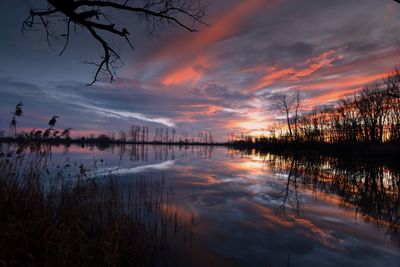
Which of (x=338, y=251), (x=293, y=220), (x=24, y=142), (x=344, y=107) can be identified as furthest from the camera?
(x=344, y=107)

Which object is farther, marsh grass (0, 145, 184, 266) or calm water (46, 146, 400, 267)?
calm water (46, 146, 400, 267)

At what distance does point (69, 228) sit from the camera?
321 centimetres

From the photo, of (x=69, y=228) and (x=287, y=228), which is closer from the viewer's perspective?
(x=69, y=228)

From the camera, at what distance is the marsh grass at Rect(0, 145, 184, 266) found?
2.96 meters

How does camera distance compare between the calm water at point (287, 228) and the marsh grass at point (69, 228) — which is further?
the calm water at point (287, 228)

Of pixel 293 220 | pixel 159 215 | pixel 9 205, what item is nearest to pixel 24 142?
pixel 9 205

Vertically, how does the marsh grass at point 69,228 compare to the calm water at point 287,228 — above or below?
above

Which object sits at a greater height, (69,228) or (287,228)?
(69,228)

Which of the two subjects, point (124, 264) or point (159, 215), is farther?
point (159, 215)

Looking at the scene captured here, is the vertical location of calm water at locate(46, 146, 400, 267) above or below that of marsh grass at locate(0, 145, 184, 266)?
below

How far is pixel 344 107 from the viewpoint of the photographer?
157ft

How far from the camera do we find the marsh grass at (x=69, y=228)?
2.96 m

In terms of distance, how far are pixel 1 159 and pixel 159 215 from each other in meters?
3.94

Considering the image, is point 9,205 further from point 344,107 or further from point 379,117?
point 344,107
